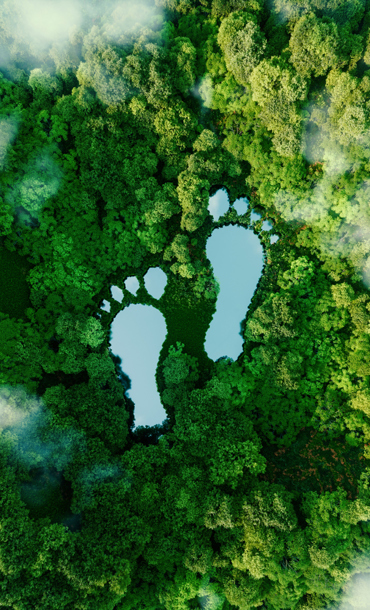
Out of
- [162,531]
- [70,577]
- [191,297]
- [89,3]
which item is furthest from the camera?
[191,297]

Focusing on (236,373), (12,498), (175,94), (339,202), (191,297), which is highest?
(175,94)

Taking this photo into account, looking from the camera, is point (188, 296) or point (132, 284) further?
point (132, 284)

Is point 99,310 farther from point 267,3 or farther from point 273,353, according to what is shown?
point 267,3

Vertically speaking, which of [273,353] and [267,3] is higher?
[267,3]

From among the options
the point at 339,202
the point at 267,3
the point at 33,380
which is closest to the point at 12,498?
the point at 33,380

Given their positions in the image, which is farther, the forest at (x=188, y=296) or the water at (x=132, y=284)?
the water at (x=132, y=284)

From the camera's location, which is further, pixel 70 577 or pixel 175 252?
pixel 175 252

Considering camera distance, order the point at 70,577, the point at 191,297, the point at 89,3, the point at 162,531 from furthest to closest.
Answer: the point at 191,297, the point at 89,3, the point at 162,531, the point at 70,577

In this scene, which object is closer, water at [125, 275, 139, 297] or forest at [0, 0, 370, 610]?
forest at [0, 0, 370, 610]
